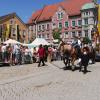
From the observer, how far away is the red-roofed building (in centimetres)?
8523

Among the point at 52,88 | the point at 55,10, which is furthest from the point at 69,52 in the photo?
the point at 55,10

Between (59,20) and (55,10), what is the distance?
12.5 feet

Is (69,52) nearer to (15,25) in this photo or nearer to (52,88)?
(52,88)

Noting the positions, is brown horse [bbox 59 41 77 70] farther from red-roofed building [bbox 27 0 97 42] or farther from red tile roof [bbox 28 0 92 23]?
red tile roof [bbox 28 0 92 23]

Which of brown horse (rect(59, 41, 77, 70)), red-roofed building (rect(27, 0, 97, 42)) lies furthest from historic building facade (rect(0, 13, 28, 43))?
brown horse (rect(59, 41, 77, 70))

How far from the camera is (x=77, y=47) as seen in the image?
19.5 m

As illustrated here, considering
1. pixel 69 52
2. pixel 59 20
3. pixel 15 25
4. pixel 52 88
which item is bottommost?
pixel 52 88

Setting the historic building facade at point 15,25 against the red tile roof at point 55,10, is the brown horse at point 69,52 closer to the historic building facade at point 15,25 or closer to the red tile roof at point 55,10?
the historic building facade at point 15,25

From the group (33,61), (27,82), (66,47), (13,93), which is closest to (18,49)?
(33,61)

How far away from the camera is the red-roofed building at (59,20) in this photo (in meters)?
85.2

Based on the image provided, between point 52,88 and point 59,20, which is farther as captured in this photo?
point 59,20

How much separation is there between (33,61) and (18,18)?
54.7 meters

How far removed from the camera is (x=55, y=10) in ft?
303

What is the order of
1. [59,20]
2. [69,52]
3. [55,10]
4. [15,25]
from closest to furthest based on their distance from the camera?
1. [69,52]
2. [15,25]
3. [59,20]
4. [55,10]
